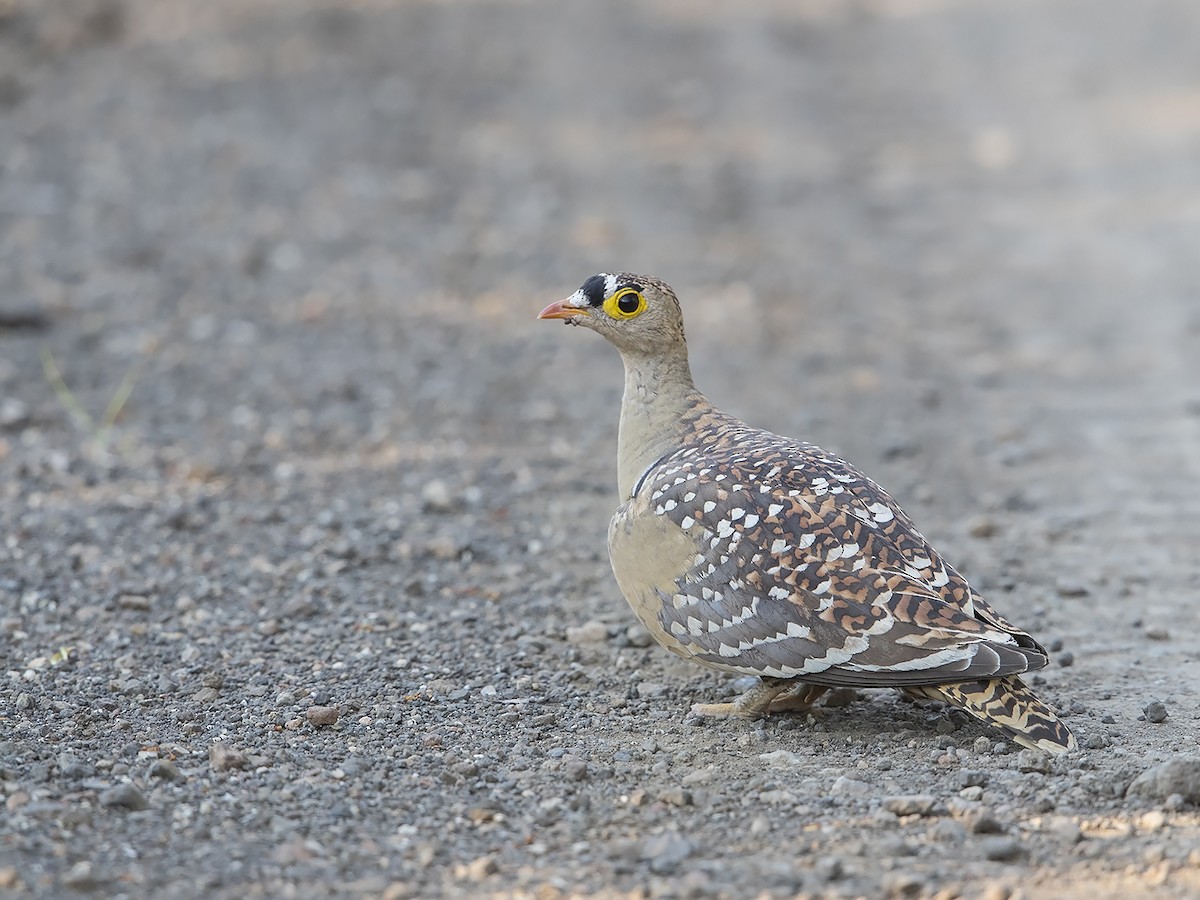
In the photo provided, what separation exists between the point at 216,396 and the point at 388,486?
1734mm

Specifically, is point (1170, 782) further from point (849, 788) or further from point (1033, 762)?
point (849, 788)

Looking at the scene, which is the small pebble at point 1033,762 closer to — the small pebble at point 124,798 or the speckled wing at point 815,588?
the speckled wing at point 815,588

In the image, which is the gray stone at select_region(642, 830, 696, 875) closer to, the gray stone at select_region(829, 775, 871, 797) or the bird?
the gray stone at select_region(829, 775, 871, 797)

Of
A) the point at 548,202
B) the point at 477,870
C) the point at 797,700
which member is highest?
the point at 548,202

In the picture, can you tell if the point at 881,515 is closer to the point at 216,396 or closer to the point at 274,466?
the point at 274,466

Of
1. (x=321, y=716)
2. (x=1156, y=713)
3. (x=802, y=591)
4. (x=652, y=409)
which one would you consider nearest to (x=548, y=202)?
(x=652, y=409)

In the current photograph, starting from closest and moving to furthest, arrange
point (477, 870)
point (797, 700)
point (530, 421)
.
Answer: point (477, 870) < point (797, 700) < point (530, 421)

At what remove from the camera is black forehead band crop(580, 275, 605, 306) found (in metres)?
5.61

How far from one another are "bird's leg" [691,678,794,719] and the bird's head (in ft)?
4.71

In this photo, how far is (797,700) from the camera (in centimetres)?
516

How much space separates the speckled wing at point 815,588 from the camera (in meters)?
4.56

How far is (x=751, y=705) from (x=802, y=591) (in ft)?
1.94

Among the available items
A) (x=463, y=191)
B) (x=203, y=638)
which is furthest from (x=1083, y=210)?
(x=203, y=638)

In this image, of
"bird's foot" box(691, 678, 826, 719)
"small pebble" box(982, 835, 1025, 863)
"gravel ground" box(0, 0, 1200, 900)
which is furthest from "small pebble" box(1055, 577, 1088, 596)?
"small pebble" box(982, 835, 1025, 863)
